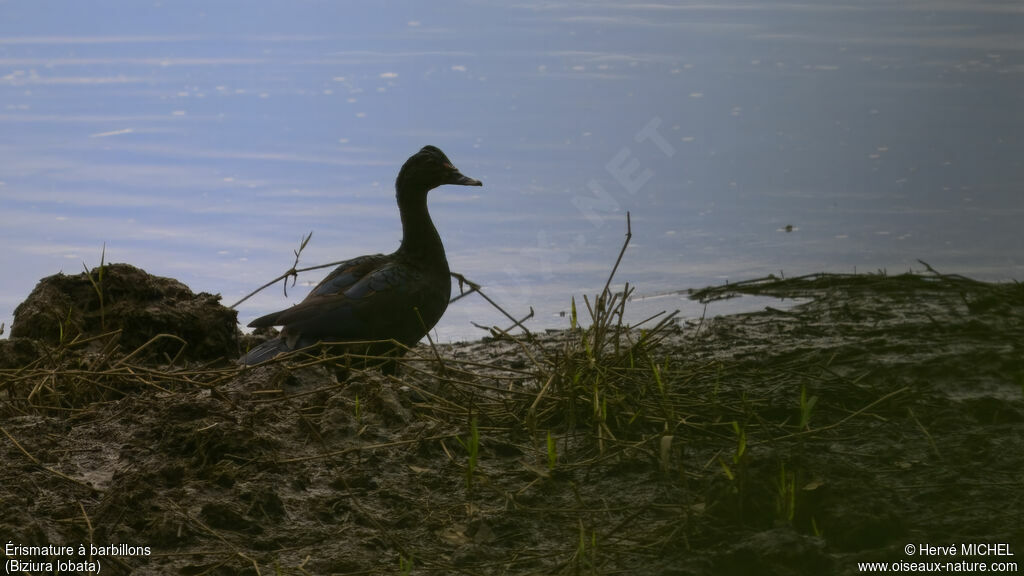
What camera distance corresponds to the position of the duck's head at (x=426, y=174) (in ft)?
17.7

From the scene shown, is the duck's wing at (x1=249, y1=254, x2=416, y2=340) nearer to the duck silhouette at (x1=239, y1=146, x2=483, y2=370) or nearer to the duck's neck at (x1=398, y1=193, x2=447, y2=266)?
the duck silhouette at (x1=239, y1=146, x2=483, y2=370)

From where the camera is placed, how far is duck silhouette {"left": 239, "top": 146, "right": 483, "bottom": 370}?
4723mm

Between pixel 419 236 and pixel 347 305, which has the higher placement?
pixel 419 236

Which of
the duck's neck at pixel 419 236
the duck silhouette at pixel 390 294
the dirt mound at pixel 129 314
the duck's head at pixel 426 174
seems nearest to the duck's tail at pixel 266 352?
the duck silhouette at pixel 390 294

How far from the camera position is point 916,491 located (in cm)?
309

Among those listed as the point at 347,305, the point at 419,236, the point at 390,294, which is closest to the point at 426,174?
the point at 419,236

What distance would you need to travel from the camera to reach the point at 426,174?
17.7 ft

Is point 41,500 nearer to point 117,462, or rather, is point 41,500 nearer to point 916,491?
point 117,462

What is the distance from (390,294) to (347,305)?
207 millimetres

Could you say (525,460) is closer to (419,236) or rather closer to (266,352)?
(266,352)

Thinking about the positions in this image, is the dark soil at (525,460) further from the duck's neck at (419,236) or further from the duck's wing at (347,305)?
the duck's neck at (419,236)

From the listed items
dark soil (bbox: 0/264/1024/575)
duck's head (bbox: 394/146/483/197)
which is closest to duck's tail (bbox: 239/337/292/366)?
dark soil (bbox: 0/264/1024/575)

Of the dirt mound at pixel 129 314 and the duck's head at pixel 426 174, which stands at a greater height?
the duck's head at pixel 426 174

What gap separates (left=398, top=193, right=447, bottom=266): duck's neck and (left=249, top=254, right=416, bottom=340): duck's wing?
0.17m
